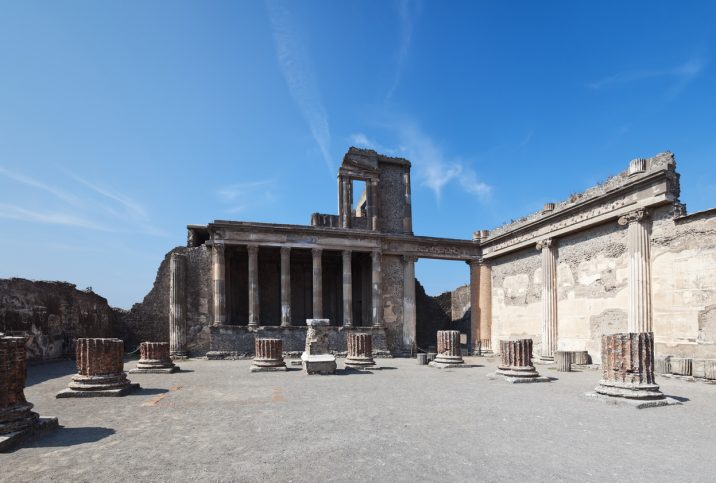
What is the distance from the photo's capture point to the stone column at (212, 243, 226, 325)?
18.9 metres

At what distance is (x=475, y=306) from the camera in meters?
23.0

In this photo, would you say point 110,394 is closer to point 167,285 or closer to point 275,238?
point 275,238

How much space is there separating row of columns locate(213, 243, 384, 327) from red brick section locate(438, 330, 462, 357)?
571 centimetres

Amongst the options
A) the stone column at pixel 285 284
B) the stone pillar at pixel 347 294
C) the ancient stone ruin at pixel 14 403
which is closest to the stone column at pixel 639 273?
the stone pillar at pixel 347 294

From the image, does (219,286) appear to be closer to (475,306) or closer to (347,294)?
(347,294)

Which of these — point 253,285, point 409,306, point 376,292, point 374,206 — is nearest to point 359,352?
point 376,292

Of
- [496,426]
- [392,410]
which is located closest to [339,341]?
[392,410]

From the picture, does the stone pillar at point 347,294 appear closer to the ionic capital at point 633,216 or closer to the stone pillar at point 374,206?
the stone pillar at point 374,206

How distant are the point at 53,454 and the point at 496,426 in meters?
5.45

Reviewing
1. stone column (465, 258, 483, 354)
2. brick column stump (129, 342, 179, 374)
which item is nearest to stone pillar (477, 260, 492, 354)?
stone column (465, 258, 483, 354)

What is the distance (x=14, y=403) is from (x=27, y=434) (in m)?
0.59

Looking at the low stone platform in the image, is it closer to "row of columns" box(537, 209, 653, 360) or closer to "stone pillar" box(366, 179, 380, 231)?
"row of columns" box(537, 209, 653, 360)

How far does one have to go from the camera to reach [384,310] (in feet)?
71.5

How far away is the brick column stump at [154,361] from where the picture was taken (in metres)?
12.8
